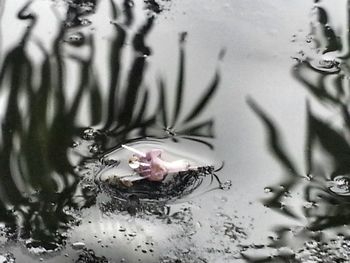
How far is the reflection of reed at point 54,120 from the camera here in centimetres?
95

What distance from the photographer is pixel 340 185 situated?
97 centimetres

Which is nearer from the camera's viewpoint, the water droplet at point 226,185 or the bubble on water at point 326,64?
the water droplet at point 226,185

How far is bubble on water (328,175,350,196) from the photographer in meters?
0.96

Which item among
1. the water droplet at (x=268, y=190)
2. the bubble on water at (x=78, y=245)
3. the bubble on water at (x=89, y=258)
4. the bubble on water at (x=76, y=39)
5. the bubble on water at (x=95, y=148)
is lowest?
the bubble on water at (x=89, y=258)

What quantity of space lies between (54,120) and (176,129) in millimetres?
199

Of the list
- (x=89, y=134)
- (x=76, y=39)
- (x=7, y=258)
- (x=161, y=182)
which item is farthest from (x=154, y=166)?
(x=76, y=39)

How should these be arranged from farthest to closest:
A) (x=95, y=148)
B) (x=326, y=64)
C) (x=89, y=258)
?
1. (x=326, y=64)
2. (x=95, y=148)
3. (x=89, y=258)

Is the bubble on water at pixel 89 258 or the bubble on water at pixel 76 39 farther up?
the bubble on water at pixel 76 39

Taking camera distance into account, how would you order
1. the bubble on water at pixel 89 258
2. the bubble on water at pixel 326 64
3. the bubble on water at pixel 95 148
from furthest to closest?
the bubble on water at pixel 326 64
the bubble on water at pixel 95 148
the bubble on water at pixel 89 258

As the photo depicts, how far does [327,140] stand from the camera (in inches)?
40.3

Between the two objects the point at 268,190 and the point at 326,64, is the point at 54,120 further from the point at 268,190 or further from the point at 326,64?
the point at 326,64

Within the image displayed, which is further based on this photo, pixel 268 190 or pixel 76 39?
pixel 76 39

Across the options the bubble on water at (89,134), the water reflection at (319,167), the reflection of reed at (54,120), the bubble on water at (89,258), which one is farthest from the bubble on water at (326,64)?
the bubble on water at (89,258)

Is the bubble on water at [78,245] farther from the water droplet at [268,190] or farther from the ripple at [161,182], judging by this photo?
the water droplet at [268,190]
